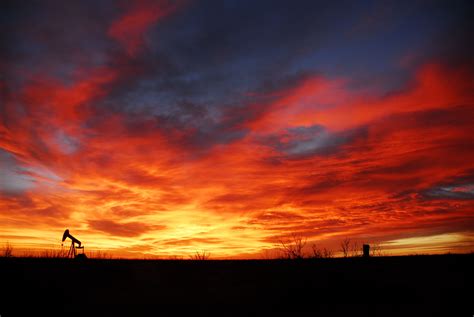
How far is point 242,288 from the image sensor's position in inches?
448

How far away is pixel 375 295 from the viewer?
10766 mm

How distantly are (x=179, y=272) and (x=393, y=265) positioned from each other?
7805 millimetres

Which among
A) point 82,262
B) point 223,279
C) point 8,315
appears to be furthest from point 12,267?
point 223,279

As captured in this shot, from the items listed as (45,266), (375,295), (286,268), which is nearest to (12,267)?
(45,266)

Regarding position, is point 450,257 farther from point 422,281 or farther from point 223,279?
point 223,279

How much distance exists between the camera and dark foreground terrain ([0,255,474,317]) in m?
9.75

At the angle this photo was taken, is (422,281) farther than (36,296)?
Yes

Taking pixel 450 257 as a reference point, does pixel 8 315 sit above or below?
below

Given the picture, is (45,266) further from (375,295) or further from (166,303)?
(375,295)

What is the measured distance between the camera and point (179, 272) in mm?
13266

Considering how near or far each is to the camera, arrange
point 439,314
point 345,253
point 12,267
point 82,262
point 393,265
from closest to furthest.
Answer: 1. point 439,314
2. point 12,267
3. point 393,265
4. point 82,262
5. point 345,253

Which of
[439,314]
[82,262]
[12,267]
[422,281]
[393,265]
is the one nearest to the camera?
[439,314]

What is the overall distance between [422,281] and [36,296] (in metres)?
11.6

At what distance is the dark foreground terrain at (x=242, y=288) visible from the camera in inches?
384
